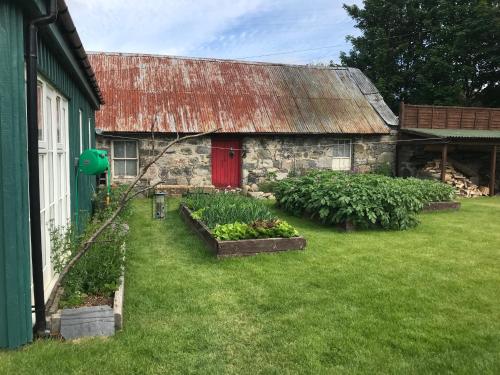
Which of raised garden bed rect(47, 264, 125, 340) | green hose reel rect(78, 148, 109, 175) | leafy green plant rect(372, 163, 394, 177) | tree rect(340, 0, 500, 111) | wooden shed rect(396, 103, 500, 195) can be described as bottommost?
raised garden bed rect(47, 264, 125, 340)

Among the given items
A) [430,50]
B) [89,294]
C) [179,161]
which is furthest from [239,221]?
[430,50]

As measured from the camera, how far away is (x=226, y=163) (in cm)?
1512

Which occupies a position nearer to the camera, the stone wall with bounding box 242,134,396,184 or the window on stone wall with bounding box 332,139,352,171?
the stone wall with bounding box 242,134,396,184

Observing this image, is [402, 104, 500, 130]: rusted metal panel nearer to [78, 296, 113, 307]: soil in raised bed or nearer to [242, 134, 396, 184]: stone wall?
[242, 134, 396, 184]: stone wall

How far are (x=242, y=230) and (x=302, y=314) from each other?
2.53 m

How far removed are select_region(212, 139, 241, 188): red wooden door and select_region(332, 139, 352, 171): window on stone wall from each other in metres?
3.58

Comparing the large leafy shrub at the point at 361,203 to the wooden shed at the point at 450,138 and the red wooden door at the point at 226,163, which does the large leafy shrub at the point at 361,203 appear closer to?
the red wooden door at the point at 226,163

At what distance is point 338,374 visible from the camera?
131 inches

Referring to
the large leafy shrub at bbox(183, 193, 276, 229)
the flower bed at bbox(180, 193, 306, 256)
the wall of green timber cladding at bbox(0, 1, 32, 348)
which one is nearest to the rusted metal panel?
the large leafy shrub at bbox(183, 193, 276, 229)

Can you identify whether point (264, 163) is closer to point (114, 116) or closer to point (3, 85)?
point (114, 116)

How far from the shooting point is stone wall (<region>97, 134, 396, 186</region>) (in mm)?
14172

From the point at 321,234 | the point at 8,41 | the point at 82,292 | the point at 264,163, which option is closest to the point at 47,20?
the point at 8,41

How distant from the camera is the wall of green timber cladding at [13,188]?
126 inches

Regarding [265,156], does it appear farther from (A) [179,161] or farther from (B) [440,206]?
(B) [440,206]
